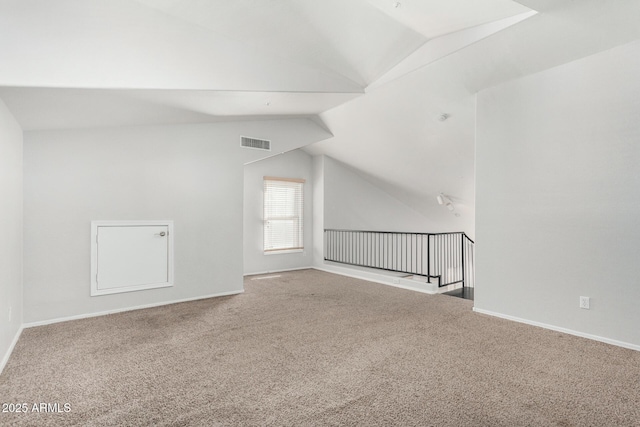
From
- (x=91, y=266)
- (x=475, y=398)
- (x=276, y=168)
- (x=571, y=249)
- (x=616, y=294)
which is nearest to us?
(x=475, y=398)

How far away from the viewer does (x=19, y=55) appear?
7.30ft

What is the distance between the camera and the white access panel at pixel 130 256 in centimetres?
406

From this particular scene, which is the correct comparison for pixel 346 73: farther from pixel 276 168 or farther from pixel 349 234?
pixel 349 234

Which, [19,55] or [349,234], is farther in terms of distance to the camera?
[349,234]

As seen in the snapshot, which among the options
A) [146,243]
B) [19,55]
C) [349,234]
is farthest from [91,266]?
[349,234]

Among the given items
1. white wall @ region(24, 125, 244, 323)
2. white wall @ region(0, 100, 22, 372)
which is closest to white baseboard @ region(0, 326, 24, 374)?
white wall @ region(0, 100, 22, 372)

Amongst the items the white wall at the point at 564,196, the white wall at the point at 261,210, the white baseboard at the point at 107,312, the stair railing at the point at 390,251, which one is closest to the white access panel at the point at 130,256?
the white baseboard at the point at 107,312

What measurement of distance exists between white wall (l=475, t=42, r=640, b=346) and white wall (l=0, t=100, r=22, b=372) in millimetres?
4639

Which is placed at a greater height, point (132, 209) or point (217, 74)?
point (217, 74)

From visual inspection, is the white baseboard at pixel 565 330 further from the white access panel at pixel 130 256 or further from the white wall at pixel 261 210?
the white wall at pixel 261 210

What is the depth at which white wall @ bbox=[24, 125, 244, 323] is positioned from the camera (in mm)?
3725

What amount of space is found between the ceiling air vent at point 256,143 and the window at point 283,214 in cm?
147

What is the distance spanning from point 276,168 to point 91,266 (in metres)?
3.97

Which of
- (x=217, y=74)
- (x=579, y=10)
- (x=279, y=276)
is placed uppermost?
(x=579, y=10)
